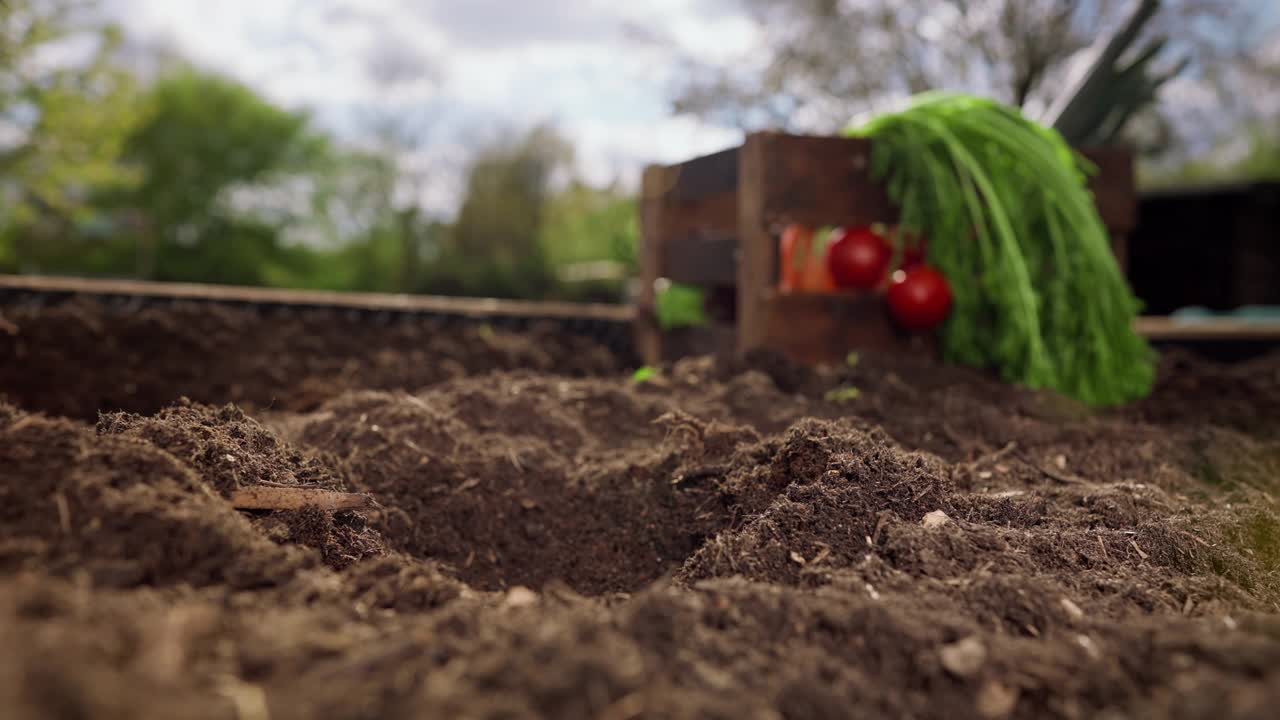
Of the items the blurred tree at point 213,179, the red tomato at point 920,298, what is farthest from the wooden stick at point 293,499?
the blurred tree at point 213,179

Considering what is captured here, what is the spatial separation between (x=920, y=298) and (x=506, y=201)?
17.4 meters

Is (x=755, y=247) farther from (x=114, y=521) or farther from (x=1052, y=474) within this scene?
(x=114, y=521)

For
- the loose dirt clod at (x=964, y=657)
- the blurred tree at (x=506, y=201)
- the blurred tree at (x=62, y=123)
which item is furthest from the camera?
the blurred tree at (x=506, y=201)

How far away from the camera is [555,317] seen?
6.11 metres

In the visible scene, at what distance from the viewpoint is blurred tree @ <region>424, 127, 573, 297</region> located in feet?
67.0

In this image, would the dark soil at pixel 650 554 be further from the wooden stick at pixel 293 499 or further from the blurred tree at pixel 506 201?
the blurred tree at pixel 506 201

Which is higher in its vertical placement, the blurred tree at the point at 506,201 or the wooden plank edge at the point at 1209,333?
the blurred tree at the point at 506,201

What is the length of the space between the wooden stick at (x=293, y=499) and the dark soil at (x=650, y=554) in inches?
1.1

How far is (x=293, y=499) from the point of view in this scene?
79.2 inches

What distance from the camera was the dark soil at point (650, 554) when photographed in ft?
3.75

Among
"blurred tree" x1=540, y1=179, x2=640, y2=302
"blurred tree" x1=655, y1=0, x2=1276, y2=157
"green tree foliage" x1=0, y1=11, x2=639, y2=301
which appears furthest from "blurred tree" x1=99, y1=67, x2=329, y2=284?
"blurred tree" x1=655, y1=0, x2=1276, y2=157

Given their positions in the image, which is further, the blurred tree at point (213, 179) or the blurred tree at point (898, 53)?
the blurred tree at point (213, 179)

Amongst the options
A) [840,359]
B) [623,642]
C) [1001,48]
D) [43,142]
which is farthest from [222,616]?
[43,142]

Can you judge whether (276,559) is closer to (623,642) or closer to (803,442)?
(623,642)
